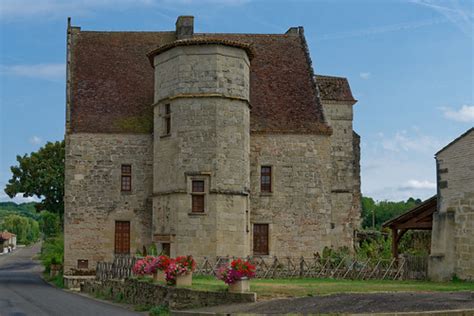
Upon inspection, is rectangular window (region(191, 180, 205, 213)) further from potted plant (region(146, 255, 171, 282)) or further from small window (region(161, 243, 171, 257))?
potted plant (region(146, 255, 171, 282))

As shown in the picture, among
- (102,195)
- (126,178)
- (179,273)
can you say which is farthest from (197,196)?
(179,273)

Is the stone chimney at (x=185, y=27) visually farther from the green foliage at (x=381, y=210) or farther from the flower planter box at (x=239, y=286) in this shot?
the green foliage at (x=381, y=210)

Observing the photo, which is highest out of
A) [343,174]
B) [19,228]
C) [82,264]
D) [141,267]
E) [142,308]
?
[343,174]

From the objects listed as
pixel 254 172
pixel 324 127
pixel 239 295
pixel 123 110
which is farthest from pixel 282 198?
pixel 239 295

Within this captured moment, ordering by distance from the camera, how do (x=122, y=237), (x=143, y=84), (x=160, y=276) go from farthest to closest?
(x=143, y=84), (x=122, y=237), (x=160, y=276)

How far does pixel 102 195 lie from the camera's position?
37.0m

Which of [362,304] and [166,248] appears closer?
[362,304]

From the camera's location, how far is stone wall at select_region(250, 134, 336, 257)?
3659 cm

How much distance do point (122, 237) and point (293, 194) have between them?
8.67 metres

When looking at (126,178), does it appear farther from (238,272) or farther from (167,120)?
(238,272)

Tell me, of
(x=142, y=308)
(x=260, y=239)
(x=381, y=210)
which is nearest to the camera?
(x=142, y=308)

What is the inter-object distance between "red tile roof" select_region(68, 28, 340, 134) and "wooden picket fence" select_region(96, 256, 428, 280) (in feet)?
23.5

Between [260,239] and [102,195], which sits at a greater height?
[102,195]

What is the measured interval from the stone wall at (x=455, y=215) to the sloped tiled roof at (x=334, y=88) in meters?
13.1
